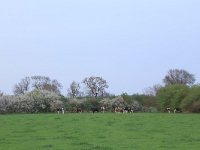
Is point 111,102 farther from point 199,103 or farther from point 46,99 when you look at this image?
point 199,103

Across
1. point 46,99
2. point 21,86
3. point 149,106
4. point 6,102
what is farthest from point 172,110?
point 21,86

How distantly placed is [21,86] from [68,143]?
8649cm

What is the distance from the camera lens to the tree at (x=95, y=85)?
314ft

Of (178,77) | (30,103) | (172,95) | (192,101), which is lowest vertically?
(192,101)

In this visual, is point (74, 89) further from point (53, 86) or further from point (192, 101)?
point (192, 101)

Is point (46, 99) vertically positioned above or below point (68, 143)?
above

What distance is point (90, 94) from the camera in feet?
312

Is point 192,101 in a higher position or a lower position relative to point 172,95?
lower

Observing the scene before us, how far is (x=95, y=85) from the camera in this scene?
317 feet

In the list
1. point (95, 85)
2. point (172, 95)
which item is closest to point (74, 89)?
point (95, 85)

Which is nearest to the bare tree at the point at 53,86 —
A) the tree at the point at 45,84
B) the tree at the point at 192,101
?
the tree at the point at 45,84

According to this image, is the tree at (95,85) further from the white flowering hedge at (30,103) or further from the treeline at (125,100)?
the white flowering hedge at (30,103)

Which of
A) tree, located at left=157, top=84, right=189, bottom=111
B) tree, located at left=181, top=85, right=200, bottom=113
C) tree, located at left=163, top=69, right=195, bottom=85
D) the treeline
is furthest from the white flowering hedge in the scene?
tree, located at left=163, top=69, right=195, bottom=85

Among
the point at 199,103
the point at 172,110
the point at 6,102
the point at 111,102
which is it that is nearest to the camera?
the point at 199,103
